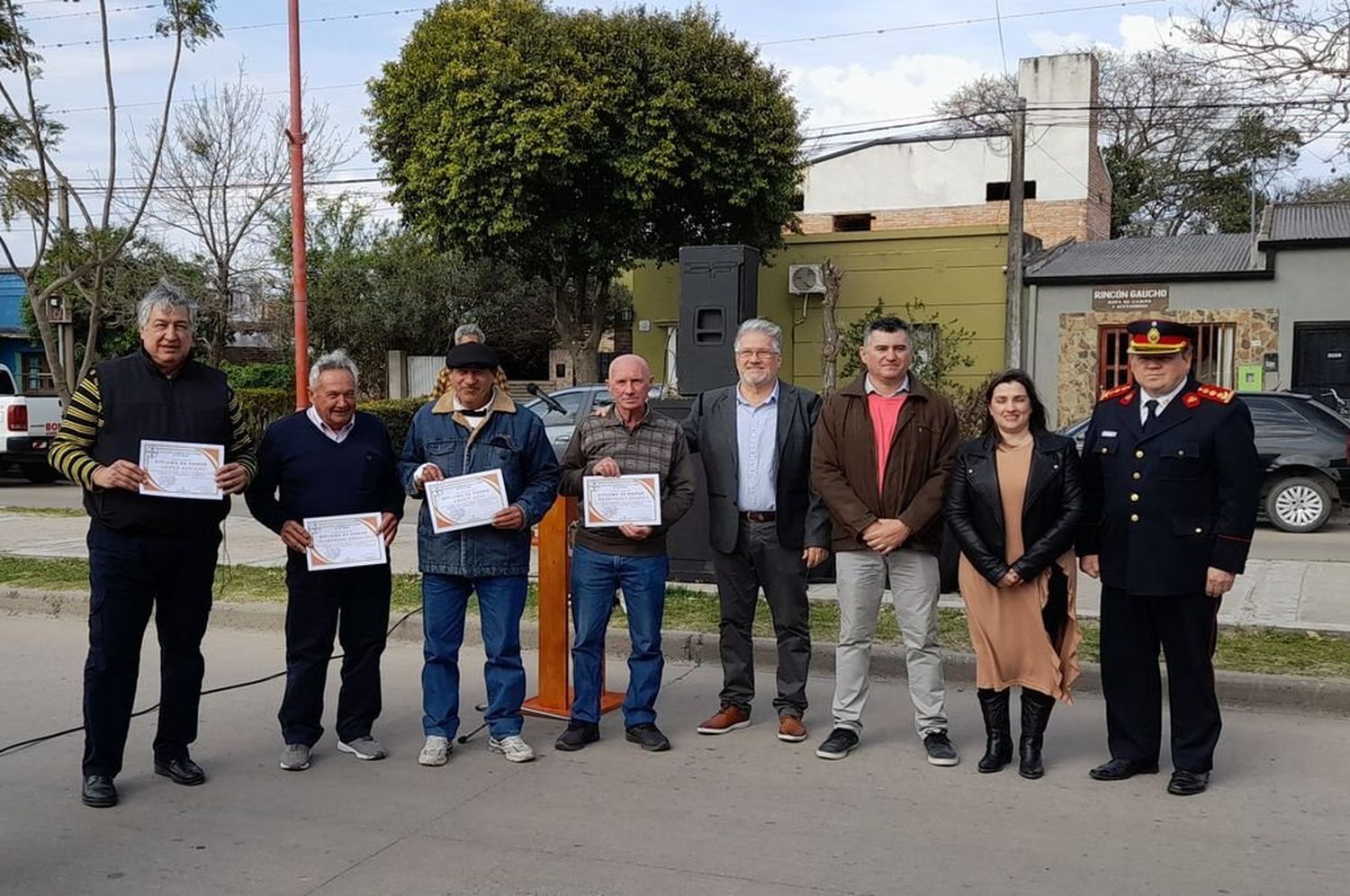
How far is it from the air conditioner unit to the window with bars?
611cm

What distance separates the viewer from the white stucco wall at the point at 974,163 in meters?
31.4

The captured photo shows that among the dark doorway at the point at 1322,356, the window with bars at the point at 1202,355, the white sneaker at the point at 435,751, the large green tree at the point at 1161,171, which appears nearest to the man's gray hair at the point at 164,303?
the white sneaker at the point at 435,751

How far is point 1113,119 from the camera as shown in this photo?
131ft

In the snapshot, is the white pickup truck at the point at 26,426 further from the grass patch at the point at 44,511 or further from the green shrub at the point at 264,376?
the green shrub at the point at 264,376

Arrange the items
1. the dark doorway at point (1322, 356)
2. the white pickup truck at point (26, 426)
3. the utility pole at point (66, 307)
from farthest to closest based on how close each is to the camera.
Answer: the dark doorway at point (1322, 356) → the white pickup truck at point (26, 426) → the utility pole at point (66, 307)

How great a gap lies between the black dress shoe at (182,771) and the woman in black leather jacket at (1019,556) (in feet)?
11.4

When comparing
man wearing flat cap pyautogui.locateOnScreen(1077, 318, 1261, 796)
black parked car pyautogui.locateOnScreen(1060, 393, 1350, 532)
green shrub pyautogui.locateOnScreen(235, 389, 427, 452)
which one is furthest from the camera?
green shrub pyautogui.locateOnScreen(235, 389, 427, 452)

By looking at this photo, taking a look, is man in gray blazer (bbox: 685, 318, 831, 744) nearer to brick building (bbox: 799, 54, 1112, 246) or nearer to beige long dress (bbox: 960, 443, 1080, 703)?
beige long dress (bbox: 960, 443, 1080, 703)

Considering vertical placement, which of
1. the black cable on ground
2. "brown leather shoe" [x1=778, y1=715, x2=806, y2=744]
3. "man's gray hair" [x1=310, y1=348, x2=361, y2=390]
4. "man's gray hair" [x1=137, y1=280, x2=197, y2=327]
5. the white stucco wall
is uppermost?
the white stucco wall

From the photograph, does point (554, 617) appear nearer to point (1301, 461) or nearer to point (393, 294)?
point (1301, 461)

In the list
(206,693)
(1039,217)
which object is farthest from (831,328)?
(206,693)

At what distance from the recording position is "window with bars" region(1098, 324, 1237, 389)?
74.4ft

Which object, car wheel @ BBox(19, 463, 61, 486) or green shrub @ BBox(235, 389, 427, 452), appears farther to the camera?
green shrub @ BBox(235, 389, 427, 452)

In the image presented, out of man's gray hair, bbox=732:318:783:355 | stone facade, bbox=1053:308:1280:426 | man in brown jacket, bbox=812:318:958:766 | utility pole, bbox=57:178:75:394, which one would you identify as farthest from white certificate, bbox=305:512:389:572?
stone facade, bbox=1053:308:1280:426
